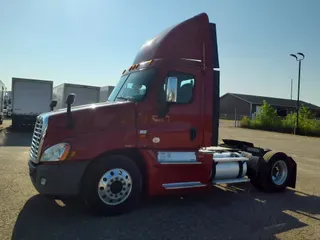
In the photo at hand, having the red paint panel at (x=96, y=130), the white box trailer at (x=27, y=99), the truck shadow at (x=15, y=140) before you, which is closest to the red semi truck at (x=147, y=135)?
the red paint panel at (x=96, y=130)

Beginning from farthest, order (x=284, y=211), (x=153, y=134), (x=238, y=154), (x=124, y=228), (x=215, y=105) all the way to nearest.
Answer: (x=238, y=154) → (x=215, y=105) → (x=284, y=211) → (x=153, y=134) → (x=124, y=228)

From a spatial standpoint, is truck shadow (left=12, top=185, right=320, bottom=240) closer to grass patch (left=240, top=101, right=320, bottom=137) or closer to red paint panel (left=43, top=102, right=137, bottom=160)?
red paint panel (left=43, top=102, right=137, bottom=160)

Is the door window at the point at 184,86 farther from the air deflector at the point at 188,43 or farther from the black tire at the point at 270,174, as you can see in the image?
the black tire at the point at 270,174

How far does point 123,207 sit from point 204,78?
2897 mm

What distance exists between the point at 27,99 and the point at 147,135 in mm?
18259

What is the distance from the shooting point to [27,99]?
2158 centimetres

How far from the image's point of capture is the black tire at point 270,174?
734 centimetres

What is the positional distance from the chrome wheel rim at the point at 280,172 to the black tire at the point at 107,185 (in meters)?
3.81

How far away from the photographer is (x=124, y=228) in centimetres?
480

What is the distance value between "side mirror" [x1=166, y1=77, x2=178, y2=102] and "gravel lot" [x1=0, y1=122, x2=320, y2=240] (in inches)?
79.6

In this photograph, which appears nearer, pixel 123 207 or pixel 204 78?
pixel 123 207

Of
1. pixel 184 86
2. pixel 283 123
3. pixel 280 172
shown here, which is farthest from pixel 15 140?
pixel 283 123

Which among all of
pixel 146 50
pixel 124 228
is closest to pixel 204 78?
pixel 146 50

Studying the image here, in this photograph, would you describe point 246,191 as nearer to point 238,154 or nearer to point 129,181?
point 238,154
